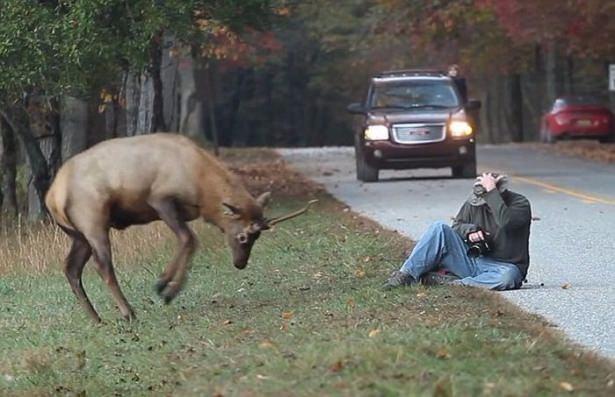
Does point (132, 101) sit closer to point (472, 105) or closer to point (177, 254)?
point (472, 105)

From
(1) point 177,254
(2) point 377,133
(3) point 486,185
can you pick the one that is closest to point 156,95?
(2) point 377,133

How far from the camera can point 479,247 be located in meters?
13.4

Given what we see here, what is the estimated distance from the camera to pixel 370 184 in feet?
97.9

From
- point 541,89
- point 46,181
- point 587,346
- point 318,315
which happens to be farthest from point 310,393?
point 541,89

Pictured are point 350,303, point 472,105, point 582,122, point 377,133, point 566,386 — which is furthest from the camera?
point 582,122

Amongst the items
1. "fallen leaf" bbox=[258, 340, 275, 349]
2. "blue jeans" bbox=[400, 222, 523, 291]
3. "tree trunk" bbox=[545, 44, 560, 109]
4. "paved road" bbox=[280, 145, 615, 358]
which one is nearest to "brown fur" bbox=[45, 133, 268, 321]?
"blue jeans" bbox=[400, 222, 523, 291]

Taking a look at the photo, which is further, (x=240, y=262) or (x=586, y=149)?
(x=586, y=149)

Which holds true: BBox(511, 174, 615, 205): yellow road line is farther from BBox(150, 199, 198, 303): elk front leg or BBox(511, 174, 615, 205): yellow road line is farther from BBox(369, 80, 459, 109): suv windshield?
BBox(150, 199, 198, 303): elk front leg

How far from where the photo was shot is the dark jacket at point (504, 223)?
13078 millimetres

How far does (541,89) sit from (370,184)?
36841 mm

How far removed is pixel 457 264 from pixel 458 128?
15458 millimetres

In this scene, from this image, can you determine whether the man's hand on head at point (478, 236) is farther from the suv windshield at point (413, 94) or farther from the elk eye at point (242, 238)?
the suv windshield at point (413, 94)

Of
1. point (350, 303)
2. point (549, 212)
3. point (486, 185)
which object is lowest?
point (549, 212)

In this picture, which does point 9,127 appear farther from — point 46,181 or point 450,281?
point 450,281
